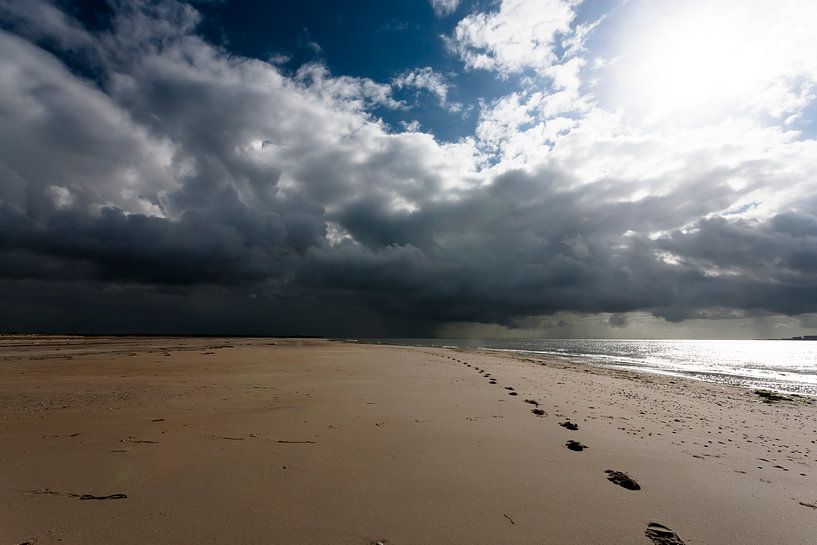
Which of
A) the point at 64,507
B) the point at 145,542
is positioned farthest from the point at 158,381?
the point at 145,542

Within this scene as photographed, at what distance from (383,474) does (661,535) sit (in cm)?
311

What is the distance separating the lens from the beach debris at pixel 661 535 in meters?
3.86

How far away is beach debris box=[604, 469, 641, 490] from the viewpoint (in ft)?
17.0

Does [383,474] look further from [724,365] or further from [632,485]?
[724,365]

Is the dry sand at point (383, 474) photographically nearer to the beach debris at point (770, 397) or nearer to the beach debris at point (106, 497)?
the beach debris at point (106, 497)

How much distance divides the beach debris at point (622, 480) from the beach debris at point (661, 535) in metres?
1.06

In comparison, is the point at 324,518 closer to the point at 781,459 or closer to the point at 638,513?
the point at 638,513

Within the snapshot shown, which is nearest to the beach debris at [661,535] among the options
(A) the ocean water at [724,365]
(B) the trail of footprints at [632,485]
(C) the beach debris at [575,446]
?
(B) the trail of footprints at [632,485]

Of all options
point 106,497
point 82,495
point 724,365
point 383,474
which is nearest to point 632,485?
point 383,474

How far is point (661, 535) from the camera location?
13.0 feet

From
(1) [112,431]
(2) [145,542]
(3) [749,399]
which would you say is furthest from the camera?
(3) [749,399]

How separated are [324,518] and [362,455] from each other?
2061 mm

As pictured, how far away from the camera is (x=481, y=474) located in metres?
5.39

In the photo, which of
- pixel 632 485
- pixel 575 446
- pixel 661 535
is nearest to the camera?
pixel 661 535
